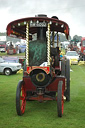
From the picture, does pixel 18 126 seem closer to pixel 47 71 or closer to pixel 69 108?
pixel 47 71

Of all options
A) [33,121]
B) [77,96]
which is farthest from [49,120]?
[77,96]

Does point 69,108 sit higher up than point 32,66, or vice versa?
point 32,66

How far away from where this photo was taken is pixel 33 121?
5.79 m

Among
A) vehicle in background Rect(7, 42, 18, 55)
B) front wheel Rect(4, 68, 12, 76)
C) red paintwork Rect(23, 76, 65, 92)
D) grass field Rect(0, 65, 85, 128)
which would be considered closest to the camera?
grass field Rect(0, 65, 85, 128)

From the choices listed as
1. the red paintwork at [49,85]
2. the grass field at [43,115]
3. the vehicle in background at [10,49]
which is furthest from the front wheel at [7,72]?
the vehicle in background at [10,49]

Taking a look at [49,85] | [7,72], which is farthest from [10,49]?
[49,85]

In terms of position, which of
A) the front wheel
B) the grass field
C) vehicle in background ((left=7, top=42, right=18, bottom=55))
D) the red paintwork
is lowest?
the grass field

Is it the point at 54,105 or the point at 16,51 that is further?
the point at 16,51

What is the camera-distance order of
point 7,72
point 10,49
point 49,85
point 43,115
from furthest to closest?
point 10,49
point 7,72
point 49,85
point 43,115

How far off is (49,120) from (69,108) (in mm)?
1365

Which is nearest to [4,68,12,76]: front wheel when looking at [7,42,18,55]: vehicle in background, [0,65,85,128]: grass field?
[0,65,85,128]: grass field

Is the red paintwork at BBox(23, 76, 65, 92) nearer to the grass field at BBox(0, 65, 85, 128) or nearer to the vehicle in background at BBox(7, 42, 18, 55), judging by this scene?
the grass field at BBox(0, 65, 85, 128)

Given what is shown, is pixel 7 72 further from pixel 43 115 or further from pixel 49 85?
pixel 43 115

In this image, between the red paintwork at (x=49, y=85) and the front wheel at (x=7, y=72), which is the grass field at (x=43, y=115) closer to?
the red paintwork at (x=49, y=85)
